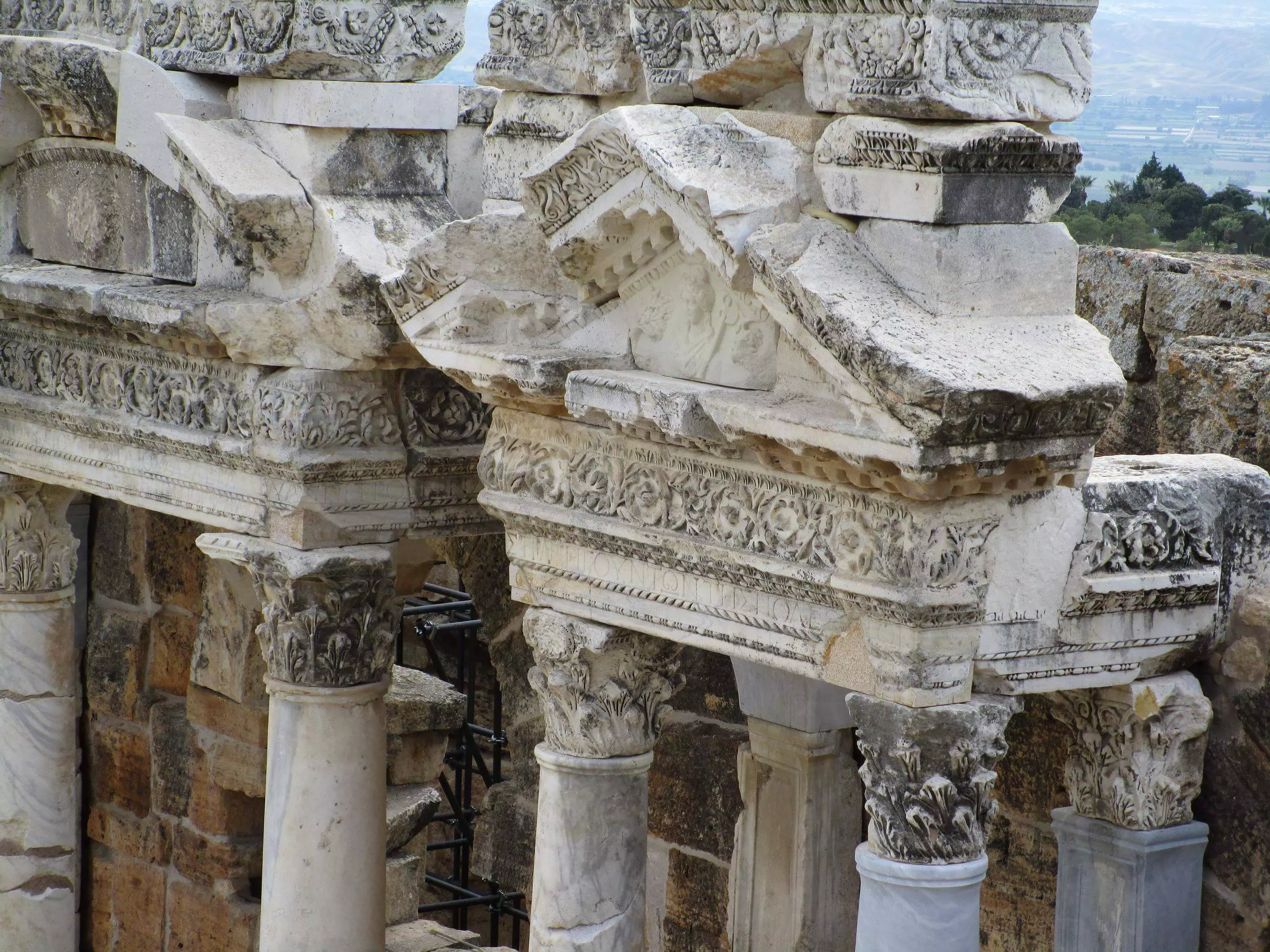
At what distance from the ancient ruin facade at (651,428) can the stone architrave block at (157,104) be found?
0.01 m

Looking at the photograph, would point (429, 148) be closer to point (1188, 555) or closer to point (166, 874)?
point (1188, 555)

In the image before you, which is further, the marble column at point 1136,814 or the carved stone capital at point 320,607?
the carved stone capital at point 320,607

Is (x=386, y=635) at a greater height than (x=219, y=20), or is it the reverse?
(x=219, y=20)

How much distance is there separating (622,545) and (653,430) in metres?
0.38

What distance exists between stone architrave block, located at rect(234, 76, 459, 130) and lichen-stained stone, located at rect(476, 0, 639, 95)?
1.18 ft

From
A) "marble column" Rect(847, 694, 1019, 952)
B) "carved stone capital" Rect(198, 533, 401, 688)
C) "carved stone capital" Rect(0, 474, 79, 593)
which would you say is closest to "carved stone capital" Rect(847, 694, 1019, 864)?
"marble column" Rect(847, 694, 1019, 952)

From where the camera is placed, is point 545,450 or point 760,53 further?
point 545,450

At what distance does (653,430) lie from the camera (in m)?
4.70

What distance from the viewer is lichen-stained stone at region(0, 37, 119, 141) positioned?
6117 mm

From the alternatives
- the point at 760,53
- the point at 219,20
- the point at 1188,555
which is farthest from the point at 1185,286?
the point at 219,20

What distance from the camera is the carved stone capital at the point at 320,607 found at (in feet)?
19.3

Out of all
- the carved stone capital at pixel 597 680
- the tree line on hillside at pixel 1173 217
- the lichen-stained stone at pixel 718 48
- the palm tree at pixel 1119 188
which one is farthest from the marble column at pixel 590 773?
the palm tree at pixel 1119 188

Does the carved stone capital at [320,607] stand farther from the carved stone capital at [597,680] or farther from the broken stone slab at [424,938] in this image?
the broken stone slab at [424,938]

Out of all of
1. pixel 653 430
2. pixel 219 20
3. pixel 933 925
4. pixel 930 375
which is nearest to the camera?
pixel 930 375
